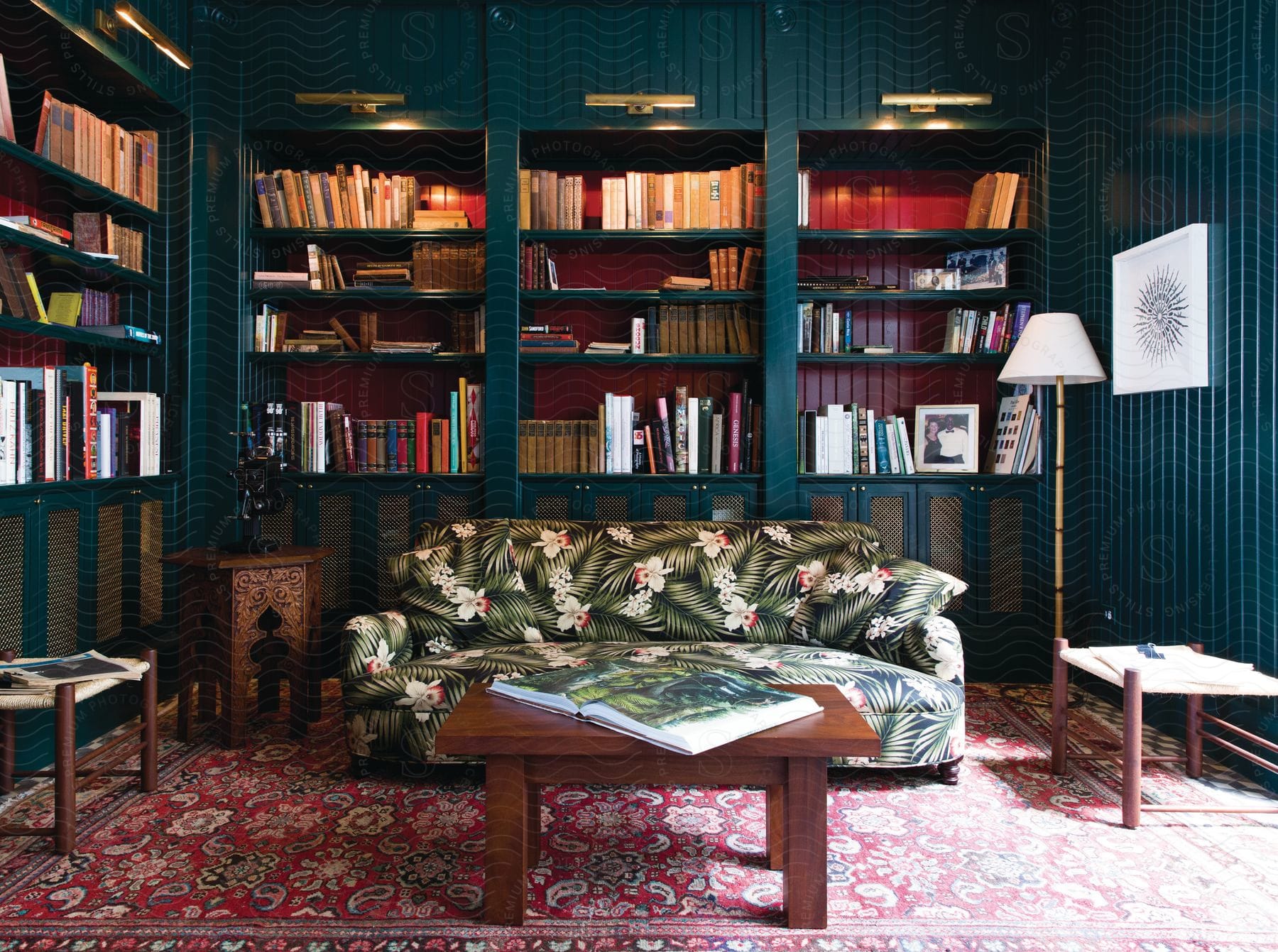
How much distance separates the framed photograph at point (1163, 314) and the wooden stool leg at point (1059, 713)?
1006 millimetres

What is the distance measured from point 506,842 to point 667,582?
4.34ft

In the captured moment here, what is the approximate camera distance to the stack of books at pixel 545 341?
11.8ft

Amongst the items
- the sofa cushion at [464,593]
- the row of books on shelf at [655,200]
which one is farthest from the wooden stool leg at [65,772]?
the row of books on shelf at [655,200]

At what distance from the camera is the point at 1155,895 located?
6.01 ft

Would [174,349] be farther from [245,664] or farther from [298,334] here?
[245,664]

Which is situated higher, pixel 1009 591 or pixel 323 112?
pixel 323 112

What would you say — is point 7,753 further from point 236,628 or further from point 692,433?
point 692,433

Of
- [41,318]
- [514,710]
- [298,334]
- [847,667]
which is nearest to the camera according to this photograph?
[514,710]

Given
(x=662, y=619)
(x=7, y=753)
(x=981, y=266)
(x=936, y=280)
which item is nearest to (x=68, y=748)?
(x=7, y=753)

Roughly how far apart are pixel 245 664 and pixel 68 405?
1010mm

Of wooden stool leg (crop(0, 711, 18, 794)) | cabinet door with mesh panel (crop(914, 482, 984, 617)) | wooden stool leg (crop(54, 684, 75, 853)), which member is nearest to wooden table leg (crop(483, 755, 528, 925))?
wooden stool leg (crop(54, 684, 75, 853))

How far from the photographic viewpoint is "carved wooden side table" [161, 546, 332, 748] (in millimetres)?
2766

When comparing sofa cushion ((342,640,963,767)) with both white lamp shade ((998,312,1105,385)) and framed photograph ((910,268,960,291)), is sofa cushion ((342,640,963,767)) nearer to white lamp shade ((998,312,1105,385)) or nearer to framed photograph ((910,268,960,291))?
white lamp shade ((998,312,1105,385))

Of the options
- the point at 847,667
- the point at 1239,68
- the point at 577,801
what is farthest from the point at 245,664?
the point at 1239,68
